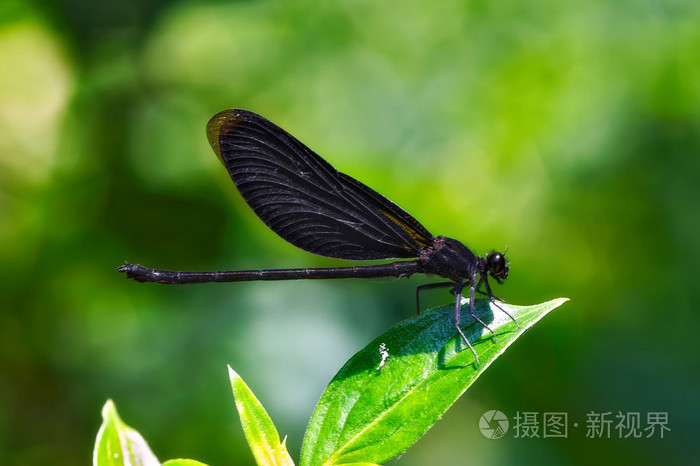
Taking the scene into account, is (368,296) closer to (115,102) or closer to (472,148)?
(472,148)

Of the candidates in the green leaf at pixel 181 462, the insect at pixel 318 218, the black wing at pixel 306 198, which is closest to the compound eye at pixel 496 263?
the insect at pixel 318 218

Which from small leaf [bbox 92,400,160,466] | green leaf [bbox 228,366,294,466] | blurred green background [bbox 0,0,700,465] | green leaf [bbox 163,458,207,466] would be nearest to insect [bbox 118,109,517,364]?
blurred green background [bbox 0,0,700,465]

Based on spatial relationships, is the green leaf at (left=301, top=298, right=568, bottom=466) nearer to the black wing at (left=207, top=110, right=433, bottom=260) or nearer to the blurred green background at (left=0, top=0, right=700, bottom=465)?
the black wing at (left=207, top=110, right=433, bottom=260)

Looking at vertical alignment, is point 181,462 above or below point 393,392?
below

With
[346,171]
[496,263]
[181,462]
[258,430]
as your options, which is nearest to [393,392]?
[258,430]

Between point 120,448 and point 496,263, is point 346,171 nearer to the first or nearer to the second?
point 496,263

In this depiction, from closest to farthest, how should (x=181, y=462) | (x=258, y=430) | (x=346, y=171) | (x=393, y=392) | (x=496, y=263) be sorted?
(x=181, y=462), (x=258, y=430), (x=393, y=392), (x=496, y=263), (x=346, y=171)

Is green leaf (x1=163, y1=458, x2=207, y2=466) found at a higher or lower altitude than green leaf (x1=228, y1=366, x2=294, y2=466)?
lower
